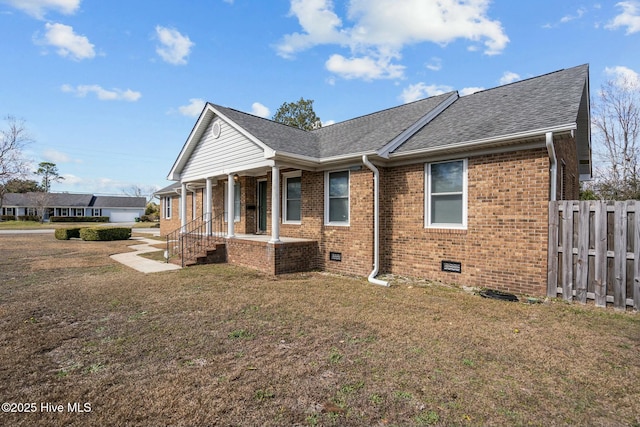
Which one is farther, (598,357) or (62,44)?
(62,44)

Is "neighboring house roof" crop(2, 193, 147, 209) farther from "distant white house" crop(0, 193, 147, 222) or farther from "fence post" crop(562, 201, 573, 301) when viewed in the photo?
"fence post" crop(562, 201, 573, 301)

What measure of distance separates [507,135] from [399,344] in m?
5.05

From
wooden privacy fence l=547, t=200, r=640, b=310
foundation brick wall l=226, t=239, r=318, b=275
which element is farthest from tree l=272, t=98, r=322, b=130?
wooden privacy fence l=547, t=200, r=640, b=310

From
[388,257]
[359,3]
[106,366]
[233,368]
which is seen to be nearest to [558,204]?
[388,257]

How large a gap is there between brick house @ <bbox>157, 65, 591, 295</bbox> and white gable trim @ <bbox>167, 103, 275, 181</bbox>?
0.06 m

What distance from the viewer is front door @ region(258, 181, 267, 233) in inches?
501

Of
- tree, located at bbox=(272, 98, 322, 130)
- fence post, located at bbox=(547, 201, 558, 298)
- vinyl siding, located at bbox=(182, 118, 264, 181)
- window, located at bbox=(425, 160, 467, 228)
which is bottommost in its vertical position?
fence post, located at bbox=(547, 201, 558, 298)

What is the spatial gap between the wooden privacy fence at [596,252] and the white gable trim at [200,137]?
697 centimetres

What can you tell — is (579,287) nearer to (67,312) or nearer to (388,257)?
(388,257)

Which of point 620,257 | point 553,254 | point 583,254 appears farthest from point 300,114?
point 620,257

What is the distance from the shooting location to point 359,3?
1030cm

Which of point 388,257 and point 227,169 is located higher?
point 227,169

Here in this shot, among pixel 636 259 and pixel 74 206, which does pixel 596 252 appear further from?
pixel 74 206

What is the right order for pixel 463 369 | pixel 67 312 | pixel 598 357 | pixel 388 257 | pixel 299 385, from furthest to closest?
1. pixel 388 257
2. pixel 67 312
3. pixel 598 357
4. pixel 463 369
5. pixel 299 385
